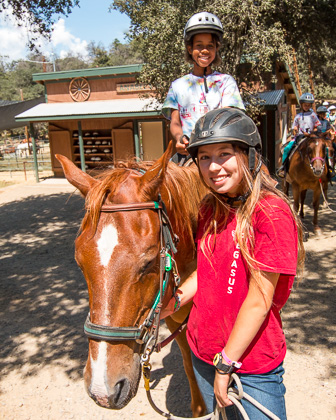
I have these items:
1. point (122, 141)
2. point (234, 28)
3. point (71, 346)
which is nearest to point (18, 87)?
point (122, 141)

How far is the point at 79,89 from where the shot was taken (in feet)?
61.4

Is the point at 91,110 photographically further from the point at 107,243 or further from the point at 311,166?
the point at 107,243

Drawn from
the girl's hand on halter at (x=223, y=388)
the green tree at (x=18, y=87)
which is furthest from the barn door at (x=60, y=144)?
the green tree at (x=18, y=87)

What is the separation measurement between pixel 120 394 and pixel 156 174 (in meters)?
1.02

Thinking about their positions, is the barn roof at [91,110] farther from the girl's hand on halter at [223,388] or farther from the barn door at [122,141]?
the girl's hand on halter at [223,388]

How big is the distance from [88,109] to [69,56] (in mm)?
92658

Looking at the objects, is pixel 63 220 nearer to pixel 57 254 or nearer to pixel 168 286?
pixel 57 254

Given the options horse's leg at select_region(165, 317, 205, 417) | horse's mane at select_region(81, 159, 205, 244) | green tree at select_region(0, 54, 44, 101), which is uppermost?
green tree at select_region(0, 54, 44, 101)

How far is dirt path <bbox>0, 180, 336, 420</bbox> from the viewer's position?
336 cm

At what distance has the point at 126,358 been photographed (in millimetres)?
1583

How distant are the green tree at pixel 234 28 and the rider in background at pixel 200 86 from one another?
25.2 ft

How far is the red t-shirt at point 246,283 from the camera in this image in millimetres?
1499

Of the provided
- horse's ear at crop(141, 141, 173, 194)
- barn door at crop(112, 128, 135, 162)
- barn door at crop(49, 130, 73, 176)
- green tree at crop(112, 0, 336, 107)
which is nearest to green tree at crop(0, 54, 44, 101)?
barn door at crop(49, 130, 73, 176)

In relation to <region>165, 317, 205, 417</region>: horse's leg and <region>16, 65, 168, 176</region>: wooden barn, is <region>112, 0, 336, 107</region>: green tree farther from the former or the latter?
<region>165, 317, 205, 417</region>: horse's leg
